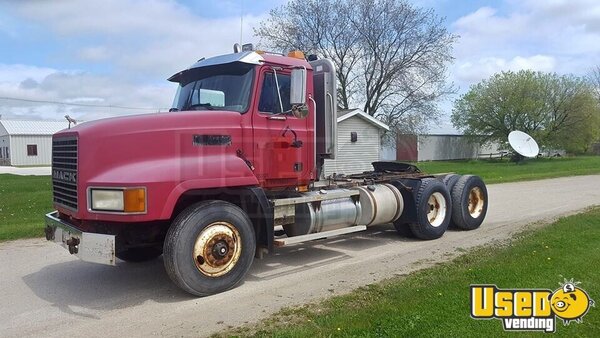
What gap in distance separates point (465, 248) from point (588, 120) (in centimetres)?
4741

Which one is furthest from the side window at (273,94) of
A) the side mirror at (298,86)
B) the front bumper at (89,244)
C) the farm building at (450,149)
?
the farm building at (450,149)

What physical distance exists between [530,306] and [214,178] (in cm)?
357

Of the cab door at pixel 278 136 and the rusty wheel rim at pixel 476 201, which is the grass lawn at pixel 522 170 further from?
the cab door at pixel 278 136

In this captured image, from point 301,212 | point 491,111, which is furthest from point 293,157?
point 491,111

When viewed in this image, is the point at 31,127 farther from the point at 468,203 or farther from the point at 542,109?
the point at 468,203

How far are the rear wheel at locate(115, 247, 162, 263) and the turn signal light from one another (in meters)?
2.28

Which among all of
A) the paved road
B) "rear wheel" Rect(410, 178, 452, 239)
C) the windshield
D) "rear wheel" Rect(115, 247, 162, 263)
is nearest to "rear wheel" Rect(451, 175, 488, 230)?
the paved road

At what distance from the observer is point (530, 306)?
4.66 m

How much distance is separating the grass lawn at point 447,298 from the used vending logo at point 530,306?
9 centimetres

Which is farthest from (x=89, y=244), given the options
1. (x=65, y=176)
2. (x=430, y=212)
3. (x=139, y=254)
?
(x=430, y=212)

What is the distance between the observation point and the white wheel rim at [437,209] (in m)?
9.17

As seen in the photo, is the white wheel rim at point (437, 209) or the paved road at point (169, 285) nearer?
the paved road at point (169, 285)

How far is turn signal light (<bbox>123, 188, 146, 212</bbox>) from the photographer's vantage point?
17.2 feet

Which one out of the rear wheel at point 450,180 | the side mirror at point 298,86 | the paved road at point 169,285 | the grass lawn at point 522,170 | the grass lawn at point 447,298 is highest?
the side mirror at point 298,86
